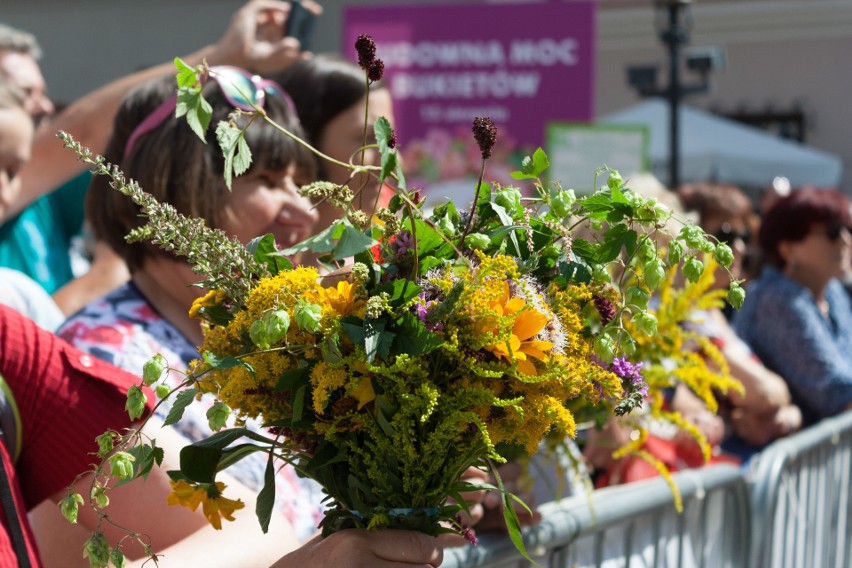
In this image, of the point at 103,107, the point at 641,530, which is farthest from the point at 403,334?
the point at 103,107

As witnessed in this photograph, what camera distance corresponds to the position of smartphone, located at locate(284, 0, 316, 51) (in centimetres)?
316

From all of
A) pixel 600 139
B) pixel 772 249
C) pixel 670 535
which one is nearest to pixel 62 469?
pixel 670 535

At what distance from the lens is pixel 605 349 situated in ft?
4.37

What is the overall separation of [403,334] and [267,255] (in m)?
0.22

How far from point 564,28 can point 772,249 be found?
2070 millimetres

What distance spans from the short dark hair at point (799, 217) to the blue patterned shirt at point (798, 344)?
14cm

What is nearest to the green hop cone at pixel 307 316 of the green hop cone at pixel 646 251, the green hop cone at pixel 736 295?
the green hop cone at pixel 646 251

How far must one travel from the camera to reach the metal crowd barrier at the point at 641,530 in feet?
7.21

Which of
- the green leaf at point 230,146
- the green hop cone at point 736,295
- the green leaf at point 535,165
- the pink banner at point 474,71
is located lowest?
the pink banner at point 474,71

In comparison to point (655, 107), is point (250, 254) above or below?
above

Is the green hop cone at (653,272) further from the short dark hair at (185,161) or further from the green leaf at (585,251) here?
the short dark hair at (185,161)

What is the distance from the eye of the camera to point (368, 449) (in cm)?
136

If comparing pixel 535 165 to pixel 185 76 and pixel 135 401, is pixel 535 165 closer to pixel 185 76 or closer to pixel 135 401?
pixel 185 76

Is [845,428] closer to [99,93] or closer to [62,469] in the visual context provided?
[99,93]
